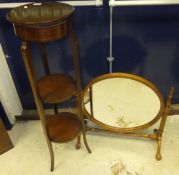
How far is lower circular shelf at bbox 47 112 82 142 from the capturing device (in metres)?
1.36

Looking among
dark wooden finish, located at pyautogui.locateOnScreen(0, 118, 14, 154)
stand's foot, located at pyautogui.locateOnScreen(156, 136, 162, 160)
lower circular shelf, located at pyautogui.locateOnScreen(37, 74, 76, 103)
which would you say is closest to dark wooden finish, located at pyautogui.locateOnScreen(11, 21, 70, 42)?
lower circular shelf, located at pyautogui.locateOnScreen(37, 74, 76, 103)

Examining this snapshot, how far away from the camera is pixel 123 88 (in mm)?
1479

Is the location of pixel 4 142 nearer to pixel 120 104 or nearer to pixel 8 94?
pixel 8 94

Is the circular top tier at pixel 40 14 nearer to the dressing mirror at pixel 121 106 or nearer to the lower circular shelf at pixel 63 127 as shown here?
the dressing mirror at pixel 121 106

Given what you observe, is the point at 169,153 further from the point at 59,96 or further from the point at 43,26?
the point at 43,26

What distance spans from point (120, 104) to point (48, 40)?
71 centimetres

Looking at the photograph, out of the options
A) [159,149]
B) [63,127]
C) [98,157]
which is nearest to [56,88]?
[63,127]

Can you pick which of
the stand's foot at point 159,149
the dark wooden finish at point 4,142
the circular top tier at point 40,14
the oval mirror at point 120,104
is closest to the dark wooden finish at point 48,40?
the circular top tier at point 40,14

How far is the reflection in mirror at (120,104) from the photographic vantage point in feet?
4.77

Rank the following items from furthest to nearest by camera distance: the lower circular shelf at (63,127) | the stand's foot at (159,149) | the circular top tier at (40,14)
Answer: the stand's foot at (159,149) < the lower circular shelf at (63,127) < the circular top tier at (40,14)

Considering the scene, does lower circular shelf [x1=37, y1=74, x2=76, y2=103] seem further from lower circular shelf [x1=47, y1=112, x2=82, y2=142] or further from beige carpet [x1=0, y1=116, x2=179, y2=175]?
beige carpet [x1=0, y1=116, x2=179, y2=175]

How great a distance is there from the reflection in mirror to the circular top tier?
0.53 metres

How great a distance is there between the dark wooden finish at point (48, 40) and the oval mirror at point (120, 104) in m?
0.14

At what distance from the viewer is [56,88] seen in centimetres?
133
